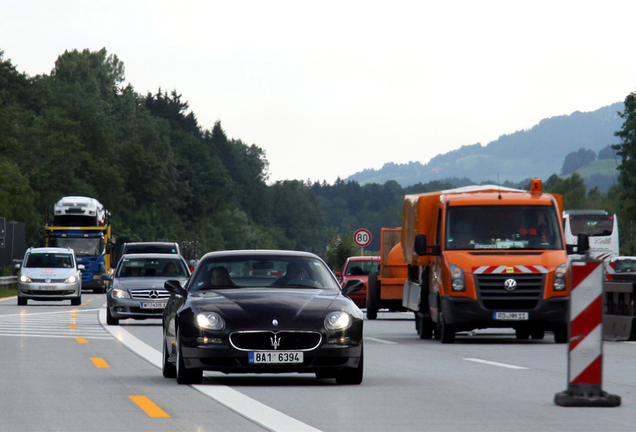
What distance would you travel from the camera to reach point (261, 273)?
42.2 feet

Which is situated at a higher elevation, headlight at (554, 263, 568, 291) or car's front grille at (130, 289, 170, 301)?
headlight at (554, 263, 568, 291)

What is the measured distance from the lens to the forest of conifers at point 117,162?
88.6 metres

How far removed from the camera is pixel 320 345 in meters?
11.6

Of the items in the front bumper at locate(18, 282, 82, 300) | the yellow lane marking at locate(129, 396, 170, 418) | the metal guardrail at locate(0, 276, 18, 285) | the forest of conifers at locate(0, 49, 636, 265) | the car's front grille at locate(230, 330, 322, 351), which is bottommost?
the metal guardrail at locate(0, 276, 18, 285)

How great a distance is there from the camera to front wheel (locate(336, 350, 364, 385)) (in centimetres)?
1198

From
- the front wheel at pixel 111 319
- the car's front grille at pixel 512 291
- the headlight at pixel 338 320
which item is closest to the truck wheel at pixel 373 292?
the front wheel at pixel 111 319

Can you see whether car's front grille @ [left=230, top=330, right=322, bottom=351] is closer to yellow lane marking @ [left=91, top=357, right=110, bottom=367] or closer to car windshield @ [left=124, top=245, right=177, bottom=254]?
yellow lane marking @ [left=91, top=357, right=110, bottom=367]

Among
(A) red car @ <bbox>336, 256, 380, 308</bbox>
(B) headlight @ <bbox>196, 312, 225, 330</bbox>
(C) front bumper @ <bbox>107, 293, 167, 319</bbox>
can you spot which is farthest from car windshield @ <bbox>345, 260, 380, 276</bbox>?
(B) headlight @ <bbox>196, 312, 225, 330</bbox>

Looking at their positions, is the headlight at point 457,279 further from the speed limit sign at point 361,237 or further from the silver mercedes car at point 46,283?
the speed limit sign at point 361,237

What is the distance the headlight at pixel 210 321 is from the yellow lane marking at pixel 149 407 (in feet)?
3.36

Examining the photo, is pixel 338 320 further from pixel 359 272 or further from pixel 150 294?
pixel 359 272

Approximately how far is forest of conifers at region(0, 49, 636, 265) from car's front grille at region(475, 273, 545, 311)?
151ft

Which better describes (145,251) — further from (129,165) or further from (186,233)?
(186,233)

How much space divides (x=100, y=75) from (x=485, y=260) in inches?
4639
